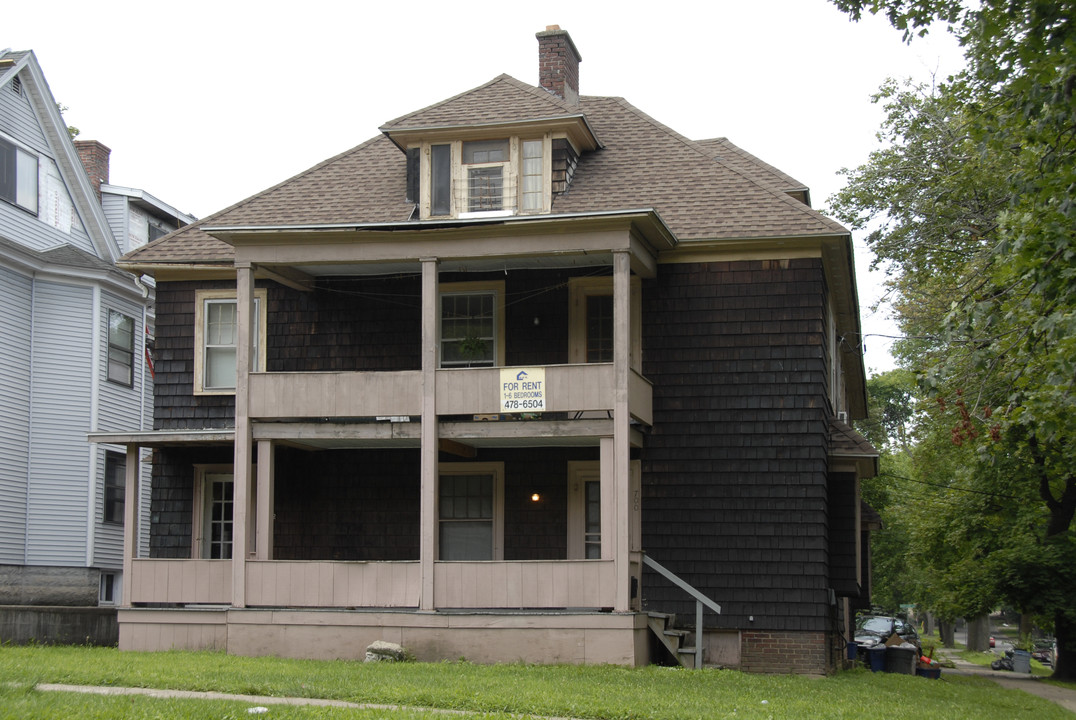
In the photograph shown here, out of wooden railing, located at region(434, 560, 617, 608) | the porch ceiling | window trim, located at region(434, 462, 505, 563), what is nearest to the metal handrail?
wooden railing, located at region(434, 560, 617, 608)

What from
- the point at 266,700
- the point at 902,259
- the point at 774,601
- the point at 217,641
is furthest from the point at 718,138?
the point at 266,700

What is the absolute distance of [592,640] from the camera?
54.7ft

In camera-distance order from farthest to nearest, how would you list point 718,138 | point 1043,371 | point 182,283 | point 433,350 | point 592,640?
point 718,138 < point 182,283 < point 433,350 < point 592,640 < point 1043,371

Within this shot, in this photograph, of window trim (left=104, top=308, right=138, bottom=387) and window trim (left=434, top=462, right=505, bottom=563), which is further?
window trim (left=104, top=308, right=138, bottom=387)

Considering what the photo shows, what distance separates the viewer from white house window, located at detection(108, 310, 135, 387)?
2828 cm

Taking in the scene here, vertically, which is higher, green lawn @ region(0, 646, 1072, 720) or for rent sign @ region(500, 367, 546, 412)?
for rent sign @ region(500, 367, 546, 412)

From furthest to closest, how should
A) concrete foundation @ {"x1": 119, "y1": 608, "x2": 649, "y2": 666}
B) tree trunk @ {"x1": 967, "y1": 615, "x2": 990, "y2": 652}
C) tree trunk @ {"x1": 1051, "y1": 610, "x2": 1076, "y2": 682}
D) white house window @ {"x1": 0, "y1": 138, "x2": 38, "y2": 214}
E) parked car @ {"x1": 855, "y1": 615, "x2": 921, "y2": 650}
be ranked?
tree trunk @ {"x1": 967, "y1": 615, "x2": 990, "y2": 652}
parked car @ {"x1": 855, "y1": 615, "x2": 921, "y2": 650}
tree trunk @ {"x1": 1051, "y1": 610, "x2": 1076, "y2": 682}
white house window @ {"x1": 0, "y1": 138, "x2": 38, "y2": 214}
concrete foundation @ {"x1": 119, "y1": 608, "x2": 649, "y2": 666}

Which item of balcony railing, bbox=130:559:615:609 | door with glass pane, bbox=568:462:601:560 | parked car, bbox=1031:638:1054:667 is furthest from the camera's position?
parked car, bbox=1031:638:1054:667

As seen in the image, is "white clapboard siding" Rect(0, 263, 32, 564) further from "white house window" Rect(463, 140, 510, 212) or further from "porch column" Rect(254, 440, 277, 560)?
"white house window" Rect(463, 140, 510, 212)

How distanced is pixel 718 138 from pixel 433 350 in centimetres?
1084

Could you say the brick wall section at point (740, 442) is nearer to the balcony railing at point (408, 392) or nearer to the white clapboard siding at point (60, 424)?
the balcony railing at point (408, 392)

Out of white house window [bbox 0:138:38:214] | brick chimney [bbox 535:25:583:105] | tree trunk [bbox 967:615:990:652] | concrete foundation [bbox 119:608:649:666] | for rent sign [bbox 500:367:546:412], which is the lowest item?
tree trunk [bbox 967:615:990:652]

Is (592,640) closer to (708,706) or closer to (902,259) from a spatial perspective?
(708,706)

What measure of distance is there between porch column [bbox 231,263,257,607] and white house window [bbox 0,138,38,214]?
10.3 m
